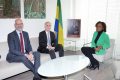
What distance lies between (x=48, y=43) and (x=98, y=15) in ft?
7.99

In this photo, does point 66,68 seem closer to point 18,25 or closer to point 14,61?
point 14,61

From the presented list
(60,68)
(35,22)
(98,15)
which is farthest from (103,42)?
(35,22)

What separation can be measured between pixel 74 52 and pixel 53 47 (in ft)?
6.34

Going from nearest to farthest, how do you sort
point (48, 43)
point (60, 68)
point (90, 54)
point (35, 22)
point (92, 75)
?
point (60, 68), point (92, 75), point (90, 54), point (48, 43), point (35, 22)

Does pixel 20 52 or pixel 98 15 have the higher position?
pixel 98 15

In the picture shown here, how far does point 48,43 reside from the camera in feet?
14.6

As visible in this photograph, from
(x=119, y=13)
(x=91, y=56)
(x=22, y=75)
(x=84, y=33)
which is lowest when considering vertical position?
(x=22, y=75)

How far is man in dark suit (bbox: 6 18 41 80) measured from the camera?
11.2ft

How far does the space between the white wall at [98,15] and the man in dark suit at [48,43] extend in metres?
2.15

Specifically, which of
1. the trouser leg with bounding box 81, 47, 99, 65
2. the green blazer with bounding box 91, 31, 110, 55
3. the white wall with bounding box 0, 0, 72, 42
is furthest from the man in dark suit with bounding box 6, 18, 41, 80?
the green blazer with bounding box 91, 31, 110, 55

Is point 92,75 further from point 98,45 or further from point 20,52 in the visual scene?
point 20,52

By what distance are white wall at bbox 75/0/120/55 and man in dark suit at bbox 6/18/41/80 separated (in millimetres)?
3103

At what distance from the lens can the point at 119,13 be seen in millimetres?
5406

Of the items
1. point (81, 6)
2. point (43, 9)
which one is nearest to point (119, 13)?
point (81, 6)
